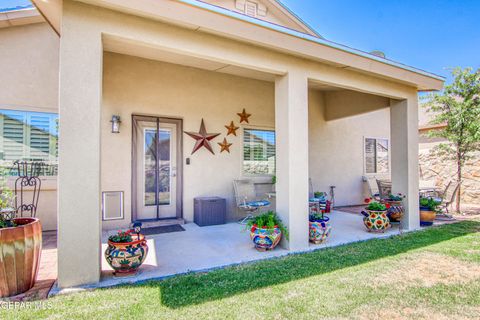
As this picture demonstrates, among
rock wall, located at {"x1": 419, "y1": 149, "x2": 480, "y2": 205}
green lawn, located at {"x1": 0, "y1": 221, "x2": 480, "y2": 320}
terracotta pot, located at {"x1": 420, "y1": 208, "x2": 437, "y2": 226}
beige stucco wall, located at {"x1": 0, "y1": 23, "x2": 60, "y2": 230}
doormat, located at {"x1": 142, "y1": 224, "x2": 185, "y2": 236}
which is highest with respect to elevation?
beige stucco wall, located at {"x1": 0, "y1": 23, "x2": 60, "y2": 230}

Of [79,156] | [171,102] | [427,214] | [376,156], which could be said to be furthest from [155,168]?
[376,156]

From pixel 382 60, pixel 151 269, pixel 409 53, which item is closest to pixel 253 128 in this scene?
pixel 382 60

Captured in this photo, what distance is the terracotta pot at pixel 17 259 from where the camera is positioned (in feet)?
9.07

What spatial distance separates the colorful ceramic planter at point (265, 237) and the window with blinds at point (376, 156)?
261 inches

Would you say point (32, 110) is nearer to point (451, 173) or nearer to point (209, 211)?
point (209, 211)

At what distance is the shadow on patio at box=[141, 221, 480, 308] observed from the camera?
288 centimetres

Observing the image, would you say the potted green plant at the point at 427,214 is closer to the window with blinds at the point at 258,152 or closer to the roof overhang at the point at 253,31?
the roof overhang at the point at 253,31

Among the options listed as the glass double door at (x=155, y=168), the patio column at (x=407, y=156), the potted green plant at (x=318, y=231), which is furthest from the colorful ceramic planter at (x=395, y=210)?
the glass double door at (x=155, y=168)

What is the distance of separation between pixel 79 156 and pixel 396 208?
19.3 ft

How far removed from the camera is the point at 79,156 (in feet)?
10.0

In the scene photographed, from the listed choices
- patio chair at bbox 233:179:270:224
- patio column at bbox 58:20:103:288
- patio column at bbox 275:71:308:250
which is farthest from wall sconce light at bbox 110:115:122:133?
patio column at bbox 275:71:308:250

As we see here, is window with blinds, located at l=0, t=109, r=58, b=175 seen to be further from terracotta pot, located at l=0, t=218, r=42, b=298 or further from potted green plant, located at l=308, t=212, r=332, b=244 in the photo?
potted green plant, located at l=308, t=212, r=332, b=244

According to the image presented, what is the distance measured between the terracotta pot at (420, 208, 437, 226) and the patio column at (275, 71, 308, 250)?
3538mm

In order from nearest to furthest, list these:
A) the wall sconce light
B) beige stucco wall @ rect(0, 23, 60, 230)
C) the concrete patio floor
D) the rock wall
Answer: the concrete patio floor → beige stucco wall @ rect(0, 23, 60, 230) → the wall sconce light → the rock wall
